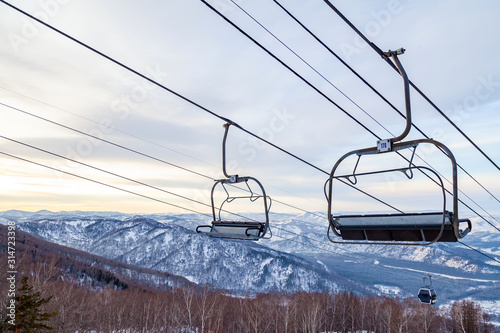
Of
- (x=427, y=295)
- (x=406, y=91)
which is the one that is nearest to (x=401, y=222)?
(x=406, y=91)

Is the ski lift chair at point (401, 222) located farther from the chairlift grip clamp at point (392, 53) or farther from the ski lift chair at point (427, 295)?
the ski lift chair at point (427, 295)

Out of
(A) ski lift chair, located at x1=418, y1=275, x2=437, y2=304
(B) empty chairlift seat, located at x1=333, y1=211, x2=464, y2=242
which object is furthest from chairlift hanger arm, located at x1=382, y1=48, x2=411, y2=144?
(A) ski lift chair, located at x1=418, y1=275, x2=437, y2=304

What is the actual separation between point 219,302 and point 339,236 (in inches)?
3269

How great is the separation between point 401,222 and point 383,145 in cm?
140

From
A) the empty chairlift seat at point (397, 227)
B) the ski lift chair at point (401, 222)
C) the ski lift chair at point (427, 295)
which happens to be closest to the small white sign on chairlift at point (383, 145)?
the ski lift chair at point (401, 222)

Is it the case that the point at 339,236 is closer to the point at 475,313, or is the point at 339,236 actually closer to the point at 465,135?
the point at 465,135

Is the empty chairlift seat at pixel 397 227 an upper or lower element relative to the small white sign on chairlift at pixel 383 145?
lower

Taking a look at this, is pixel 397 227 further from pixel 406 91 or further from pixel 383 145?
pixel 406 91

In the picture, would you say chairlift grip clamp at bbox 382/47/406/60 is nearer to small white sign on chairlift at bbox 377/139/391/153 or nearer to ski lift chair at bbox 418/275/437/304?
small white sign on chairlift at bbox 377/139/391/153

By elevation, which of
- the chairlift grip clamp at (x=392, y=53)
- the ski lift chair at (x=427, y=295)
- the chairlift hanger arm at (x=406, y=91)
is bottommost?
the ski lift chair at (x=427, y=295)

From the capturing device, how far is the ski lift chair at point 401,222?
5.76 m

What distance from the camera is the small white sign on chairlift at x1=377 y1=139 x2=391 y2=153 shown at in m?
6.46

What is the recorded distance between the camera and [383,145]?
652 cm

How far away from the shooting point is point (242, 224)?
31.1 ft
